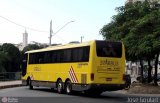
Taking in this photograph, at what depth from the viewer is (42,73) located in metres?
33.0

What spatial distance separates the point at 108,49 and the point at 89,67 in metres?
1.62

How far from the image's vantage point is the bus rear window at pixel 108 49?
2577 centimetres

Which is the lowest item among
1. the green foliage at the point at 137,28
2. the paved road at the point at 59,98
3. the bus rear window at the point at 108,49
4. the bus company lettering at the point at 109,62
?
the paved road at the point at 59,98

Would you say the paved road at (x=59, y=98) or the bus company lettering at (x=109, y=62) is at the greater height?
the bus company lettering at (x=109, y=62)

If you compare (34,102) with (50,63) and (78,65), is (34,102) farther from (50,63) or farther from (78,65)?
(50,63)

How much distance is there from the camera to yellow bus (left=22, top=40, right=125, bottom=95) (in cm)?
2547

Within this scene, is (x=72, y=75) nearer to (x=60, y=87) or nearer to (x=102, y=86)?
(x=60, y=87)

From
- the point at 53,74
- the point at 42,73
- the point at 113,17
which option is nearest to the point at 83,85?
the point at 53,74

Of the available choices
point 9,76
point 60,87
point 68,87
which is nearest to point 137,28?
point 60,87

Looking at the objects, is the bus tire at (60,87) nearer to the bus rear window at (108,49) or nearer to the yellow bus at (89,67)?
the yellow bus at (89,67)

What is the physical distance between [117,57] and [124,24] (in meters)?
10.3

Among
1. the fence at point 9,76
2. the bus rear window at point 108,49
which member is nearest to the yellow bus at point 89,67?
the bus rear window at point 108,49

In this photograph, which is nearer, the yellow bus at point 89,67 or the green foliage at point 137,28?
the yellow bus at point 89,67

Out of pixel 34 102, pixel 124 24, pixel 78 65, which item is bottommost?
pixel 34 102
